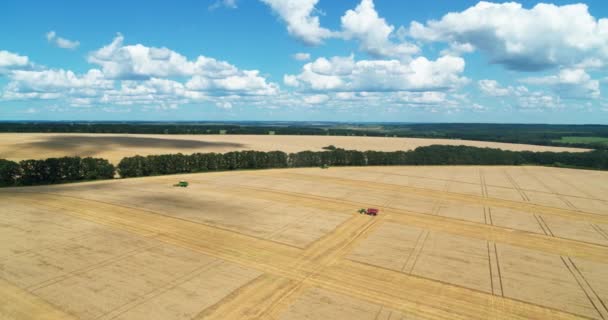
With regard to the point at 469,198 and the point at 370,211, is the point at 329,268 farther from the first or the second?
the point at 469,198

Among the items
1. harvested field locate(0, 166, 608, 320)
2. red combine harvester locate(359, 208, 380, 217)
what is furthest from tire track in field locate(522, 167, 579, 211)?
red combine harvester locate(359, 208, 380, 217)

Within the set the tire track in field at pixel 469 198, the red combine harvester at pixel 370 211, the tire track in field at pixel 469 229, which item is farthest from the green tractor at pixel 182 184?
the red combine harvester at pixel 370 211

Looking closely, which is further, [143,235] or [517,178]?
[517,178]

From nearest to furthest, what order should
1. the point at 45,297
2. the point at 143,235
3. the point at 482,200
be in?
the point at 45,297
the point at 143,235
the point at 482,200

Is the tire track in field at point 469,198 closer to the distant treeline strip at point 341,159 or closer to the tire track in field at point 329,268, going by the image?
the distant treeline strip at point 341,159

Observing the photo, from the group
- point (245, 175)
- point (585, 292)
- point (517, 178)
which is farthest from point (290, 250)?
point (517, 178)

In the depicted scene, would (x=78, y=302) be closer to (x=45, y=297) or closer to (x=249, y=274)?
(x=45, y=297)

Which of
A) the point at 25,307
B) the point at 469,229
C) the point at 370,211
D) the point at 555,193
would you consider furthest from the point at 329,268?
the point at 555,193
